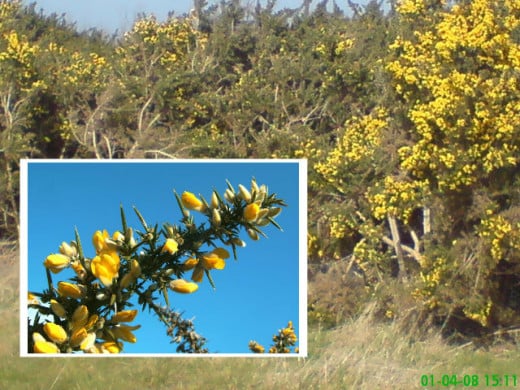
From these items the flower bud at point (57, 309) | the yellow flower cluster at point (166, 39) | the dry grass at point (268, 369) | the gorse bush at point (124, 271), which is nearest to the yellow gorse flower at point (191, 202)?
the gorse bush at point (124, 271)

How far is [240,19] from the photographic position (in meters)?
11.5

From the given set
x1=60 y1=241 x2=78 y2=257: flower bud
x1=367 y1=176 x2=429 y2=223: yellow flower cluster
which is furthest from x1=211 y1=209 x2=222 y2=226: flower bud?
x1=367 y1=176 x2=429 y2=223: yellow flower cluster

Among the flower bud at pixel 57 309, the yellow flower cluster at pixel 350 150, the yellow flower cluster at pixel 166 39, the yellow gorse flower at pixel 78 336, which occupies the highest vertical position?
the yellow flower cluster at pixel 166 39

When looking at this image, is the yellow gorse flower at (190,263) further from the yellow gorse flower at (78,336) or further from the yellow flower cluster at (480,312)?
the yellow flower cluster at (480,312)

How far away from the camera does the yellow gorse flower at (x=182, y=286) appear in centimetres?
295

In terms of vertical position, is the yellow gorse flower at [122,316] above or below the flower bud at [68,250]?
below

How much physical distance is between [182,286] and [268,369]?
2591 millimetres

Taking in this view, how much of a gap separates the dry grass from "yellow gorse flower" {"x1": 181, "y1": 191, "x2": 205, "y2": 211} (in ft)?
7.02

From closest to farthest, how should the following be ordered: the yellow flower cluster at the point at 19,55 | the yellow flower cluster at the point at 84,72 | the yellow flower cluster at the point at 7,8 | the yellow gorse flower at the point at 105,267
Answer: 1. the yellow gorse flower at the point at 105,267
2. the yellow flower cluster at the point at 19,55
3. the yellow flower cluster at the point at 84,72
4. the yellow flower cluster at the point at 7,8

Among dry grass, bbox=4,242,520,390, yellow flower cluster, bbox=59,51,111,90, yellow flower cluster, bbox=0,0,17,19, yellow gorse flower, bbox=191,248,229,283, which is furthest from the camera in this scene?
yellow flower cluster, bbox=0,0,17,19

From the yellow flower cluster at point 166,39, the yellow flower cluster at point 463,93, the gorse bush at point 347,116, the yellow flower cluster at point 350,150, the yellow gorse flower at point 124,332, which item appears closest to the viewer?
the yellow gorse flower at point 124,332

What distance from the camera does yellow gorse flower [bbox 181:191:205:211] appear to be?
10.2ft

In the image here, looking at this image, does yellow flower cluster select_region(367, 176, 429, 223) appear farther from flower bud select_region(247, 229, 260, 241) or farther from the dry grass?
flower bud select_region(247, 229, 260, 241)

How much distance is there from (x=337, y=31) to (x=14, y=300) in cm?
501
